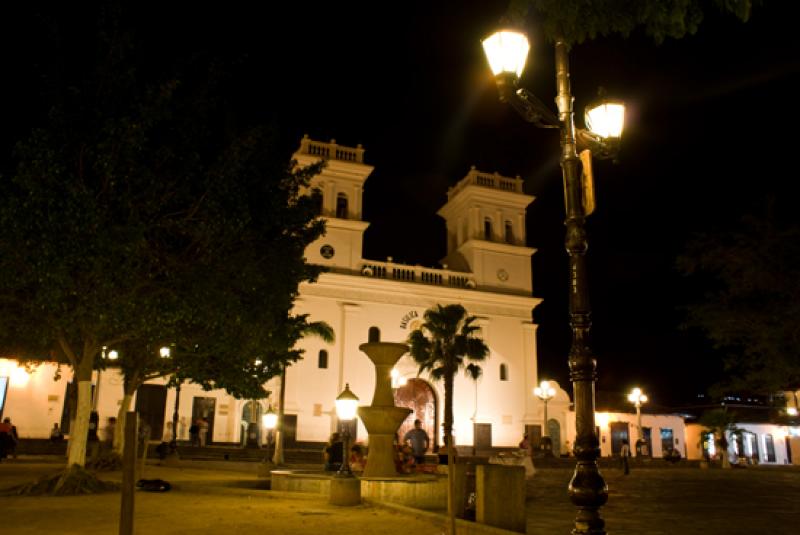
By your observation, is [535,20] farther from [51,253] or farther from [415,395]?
[415,395]

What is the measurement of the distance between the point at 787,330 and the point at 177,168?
15989 millimetres

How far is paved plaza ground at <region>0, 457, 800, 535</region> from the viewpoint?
9023 millimetres

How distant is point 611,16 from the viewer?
5941 millimetres

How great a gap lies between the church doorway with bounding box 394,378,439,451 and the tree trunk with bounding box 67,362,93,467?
2275 centimetres

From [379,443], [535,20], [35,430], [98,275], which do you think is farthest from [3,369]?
[535,20]

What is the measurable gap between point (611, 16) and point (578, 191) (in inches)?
70.0

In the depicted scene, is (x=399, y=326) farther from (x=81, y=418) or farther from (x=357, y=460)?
(x=81, y=418)

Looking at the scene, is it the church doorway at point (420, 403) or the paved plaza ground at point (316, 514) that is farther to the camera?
the church doorway at point (420, 403)

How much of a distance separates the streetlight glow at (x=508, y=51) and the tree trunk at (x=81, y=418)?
35.4ft

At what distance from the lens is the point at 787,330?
17.6 m

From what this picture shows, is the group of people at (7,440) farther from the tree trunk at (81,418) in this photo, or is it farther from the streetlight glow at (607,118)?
the streetlight glow at (607,118)

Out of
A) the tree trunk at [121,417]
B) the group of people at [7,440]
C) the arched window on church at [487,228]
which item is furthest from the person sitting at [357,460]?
the arched window on church at [487,228]

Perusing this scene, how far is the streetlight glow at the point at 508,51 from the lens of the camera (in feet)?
21.7

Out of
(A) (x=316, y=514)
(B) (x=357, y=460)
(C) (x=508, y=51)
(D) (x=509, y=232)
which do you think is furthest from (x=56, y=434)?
(D) (x=509, y=232)
